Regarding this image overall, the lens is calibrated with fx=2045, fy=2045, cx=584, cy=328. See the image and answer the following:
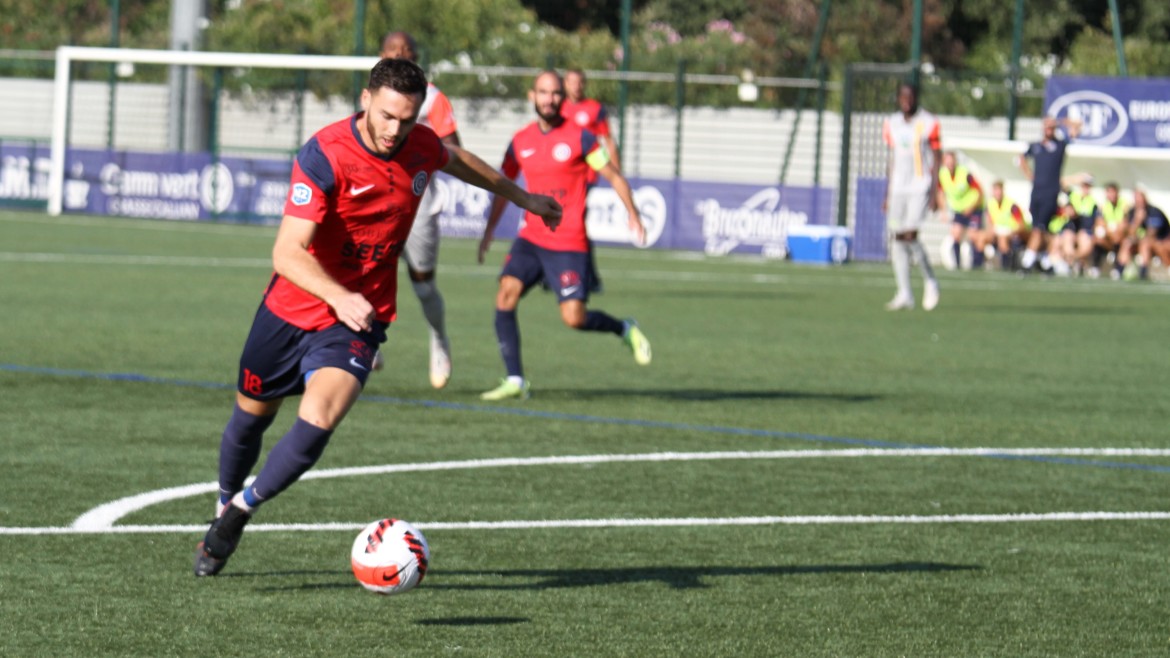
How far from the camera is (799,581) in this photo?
6684mm

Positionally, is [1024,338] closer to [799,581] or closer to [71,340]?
[71,340]

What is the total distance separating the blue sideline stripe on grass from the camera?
32.6 ft

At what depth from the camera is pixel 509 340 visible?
12.0 metres

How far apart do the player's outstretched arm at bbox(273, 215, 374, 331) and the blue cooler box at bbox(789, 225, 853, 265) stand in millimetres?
24120

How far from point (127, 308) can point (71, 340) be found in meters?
3.30

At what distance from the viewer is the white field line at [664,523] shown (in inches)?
285

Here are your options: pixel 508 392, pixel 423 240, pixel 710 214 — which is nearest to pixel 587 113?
pixel 423 240

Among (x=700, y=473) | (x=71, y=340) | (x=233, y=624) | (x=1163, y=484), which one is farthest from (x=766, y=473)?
(x=71, y=340)

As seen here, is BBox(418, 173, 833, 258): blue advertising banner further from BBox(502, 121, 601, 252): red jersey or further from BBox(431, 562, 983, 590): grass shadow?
BBox(431, 562, 983, 590): grass shadow

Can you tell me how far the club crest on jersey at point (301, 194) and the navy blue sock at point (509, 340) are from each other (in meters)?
5.63

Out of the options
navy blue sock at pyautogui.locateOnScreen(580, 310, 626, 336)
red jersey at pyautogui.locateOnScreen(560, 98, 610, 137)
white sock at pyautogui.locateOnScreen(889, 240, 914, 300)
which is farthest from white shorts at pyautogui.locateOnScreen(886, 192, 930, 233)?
navy blue sock at pyautogui.locateOnScreen(580, 310, 626, 336)

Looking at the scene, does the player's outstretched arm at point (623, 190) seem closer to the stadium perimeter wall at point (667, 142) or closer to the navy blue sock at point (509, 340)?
the navy blue sock at point (509, 340)

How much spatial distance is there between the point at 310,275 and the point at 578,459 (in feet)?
11.3

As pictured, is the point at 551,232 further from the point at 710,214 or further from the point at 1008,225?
the point at 710,214
